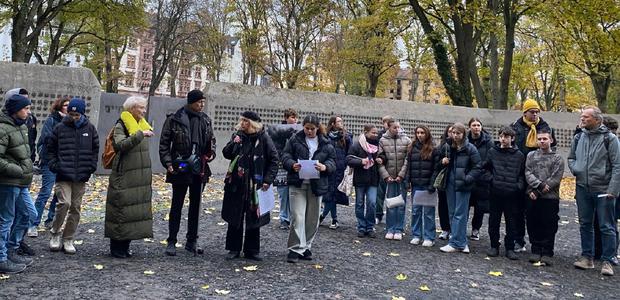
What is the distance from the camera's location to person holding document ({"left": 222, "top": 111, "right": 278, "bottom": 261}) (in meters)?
5.66

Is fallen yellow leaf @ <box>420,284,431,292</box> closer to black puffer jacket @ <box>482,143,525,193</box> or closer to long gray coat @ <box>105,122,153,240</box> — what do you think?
black puffer jacket @ <box>482,143,525,193</box>

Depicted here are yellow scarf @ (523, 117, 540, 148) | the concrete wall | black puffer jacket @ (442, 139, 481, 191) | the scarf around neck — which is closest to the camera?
black puffer jacket @ (442, 139, 481, 191)

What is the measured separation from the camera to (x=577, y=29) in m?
19.9

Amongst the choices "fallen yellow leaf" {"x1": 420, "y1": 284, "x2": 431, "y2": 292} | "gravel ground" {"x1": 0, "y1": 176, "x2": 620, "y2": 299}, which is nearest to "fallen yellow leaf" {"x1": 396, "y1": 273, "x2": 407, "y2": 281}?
"gravel ground" {"x1": 0, "y1": 176, "x2": 620, "y2": 299}

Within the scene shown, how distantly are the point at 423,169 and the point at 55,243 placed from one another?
4672 millimetres

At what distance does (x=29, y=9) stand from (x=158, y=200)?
12504mm

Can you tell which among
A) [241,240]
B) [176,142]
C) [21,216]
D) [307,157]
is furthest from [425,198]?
[21,216]

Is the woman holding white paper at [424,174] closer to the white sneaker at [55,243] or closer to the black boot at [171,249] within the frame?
the black boot at [171,249]

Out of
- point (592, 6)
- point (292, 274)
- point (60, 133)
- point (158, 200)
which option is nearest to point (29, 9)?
point (158, 200)

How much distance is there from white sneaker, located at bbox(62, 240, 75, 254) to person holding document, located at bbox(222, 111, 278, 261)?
1.66 meters

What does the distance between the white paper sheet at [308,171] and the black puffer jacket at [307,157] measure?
6 cm

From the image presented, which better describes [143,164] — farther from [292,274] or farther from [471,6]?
[471,6]

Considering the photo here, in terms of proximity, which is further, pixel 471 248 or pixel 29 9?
pixel 29 9

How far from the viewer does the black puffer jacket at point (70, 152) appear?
5.55m
